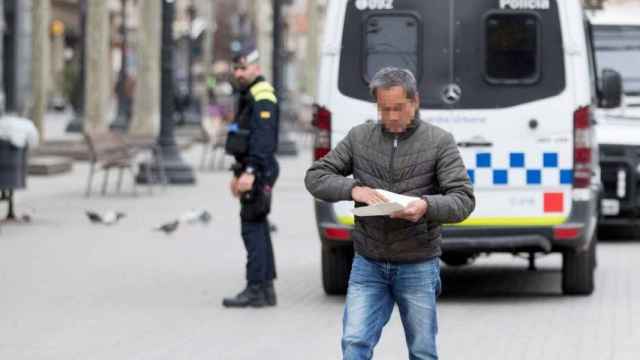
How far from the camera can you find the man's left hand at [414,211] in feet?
22.8

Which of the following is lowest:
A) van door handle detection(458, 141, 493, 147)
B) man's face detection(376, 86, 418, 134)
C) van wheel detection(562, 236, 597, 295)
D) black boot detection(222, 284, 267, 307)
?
black boot detection(222, 284, 267, 307)

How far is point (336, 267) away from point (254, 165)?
3.57 feet

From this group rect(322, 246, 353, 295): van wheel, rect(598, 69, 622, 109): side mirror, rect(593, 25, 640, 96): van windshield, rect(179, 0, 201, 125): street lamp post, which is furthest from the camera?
Answer: rect(179, 0, 201, 125): street lamp post

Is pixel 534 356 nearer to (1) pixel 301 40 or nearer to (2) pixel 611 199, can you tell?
(2) pixel 611 199

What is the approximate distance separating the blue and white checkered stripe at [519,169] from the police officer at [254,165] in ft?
4.51

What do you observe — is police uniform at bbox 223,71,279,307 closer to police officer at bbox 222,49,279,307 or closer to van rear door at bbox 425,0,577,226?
police officer at bbox 222,49,279,307

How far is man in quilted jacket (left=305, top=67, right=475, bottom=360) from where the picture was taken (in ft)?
23.7

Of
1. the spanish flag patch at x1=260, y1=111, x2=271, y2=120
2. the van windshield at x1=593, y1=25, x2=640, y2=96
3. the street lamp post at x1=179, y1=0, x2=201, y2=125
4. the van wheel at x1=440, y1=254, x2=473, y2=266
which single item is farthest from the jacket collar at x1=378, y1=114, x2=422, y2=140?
the street lamp post at x1=179, y1=0, x2=201, y2=125

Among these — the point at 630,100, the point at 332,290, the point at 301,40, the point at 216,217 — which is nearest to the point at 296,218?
the point at 216,217

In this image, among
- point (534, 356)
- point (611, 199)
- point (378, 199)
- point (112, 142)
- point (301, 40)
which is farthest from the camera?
point (301, 40)

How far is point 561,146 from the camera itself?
500 inches

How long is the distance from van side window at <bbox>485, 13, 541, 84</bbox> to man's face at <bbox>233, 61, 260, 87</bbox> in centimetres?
161

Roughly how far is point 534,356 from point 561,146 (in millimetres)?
2706

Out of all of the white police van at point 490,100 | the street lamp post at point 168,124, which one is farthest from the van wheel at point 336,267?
Result: the street lamp post at point 168,124
